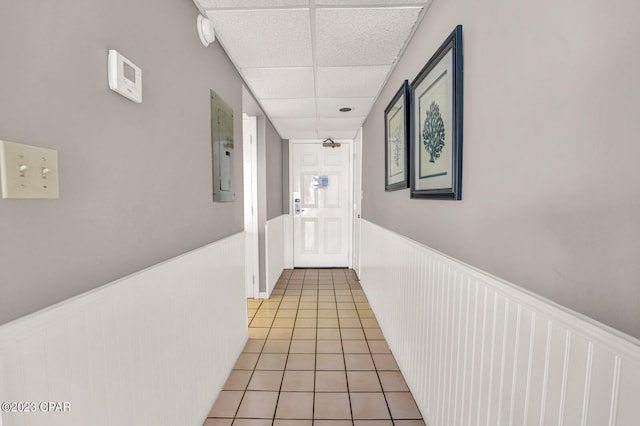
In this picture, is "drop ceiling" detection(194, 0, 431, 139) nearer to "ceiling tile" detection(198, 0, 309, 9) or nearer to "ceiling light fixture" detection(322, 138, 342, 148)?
"ceiling tile" detection(198, 0, 309, 9)

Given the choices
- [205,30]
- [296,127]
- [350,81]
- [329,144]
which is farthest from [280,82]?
[329,144]

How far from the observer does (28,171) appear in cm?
71

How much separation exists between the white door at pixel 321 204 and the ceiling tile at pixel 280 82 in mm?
2314

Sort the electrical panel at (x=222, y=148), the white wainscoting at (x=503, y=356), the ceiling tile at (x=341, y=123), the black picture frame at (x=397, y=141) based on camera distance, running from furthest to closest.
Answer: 1. the ceiling tile at (x=341, y=123)
2. the black picture frame at (x=397, y=141)
3. the electrical panel at (x=222, y=148)
4. the white wainscoting at (x=503, y=356)

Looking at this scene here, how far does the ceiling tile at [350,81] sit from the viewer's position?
2525mm

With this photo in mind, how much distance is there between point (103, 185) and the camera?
3.22 feet

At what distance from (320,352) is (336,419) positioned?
772 mm

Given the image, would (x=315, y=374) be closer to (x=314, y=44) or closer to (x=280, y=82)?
(x=314, y=44)

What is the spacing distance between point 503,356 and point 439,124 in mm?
1040

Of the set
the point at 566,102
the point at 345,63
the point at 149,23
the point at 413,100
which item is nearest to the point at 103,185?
the point at 149,23

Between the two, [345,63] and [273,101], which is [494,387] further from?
[273,101]

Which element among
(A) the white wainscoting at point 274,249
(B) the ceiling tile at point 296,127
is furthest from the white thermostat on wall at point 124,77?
(B) the ceiling tile at point 296,127

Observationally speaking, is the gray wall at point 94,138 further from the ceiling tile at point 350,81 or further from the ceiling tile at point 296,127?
the ceiling tile at point 296,127

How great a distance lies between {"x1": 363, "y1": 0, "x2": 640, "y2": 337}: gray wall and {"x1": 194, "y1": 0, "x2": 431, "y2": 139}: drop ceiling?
0.56 meters
